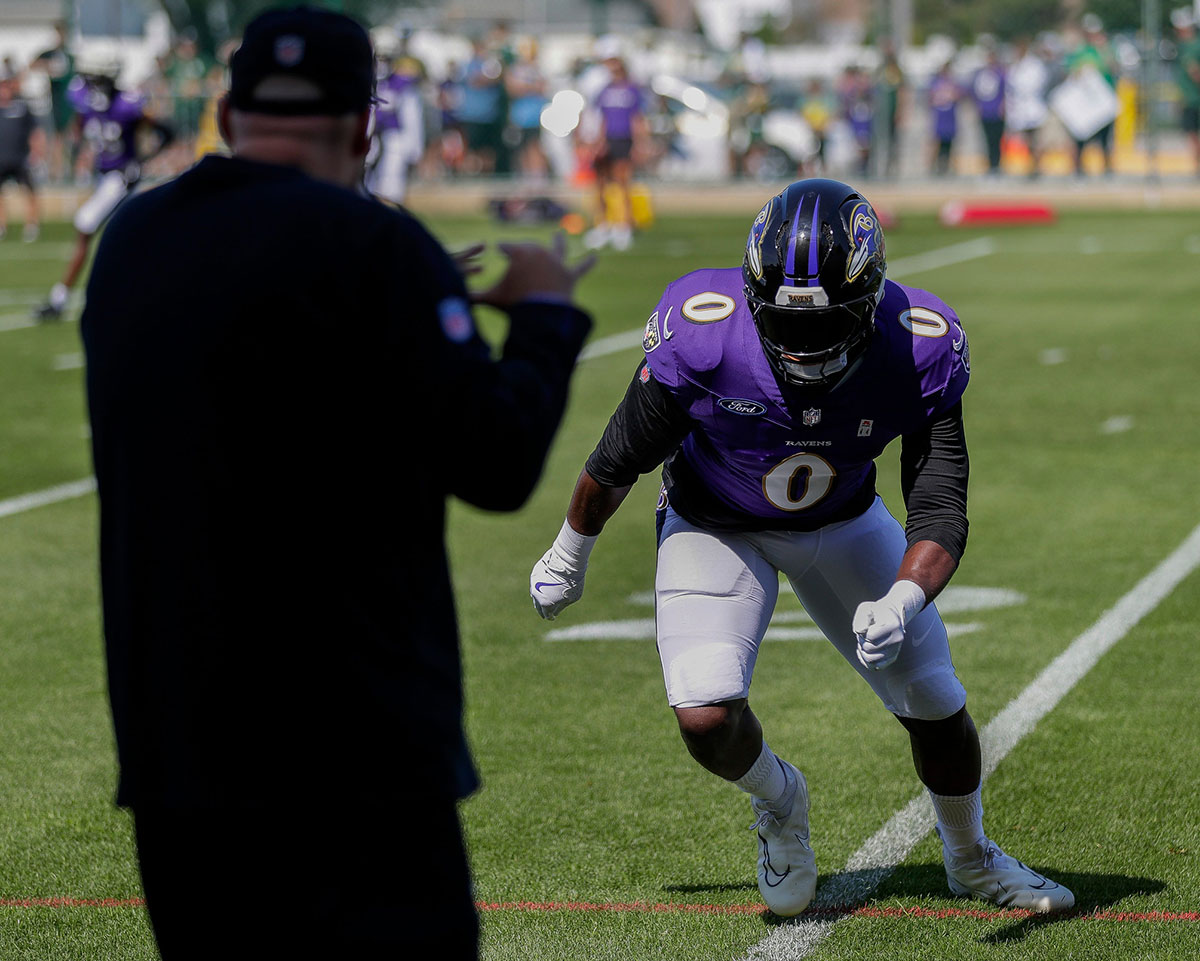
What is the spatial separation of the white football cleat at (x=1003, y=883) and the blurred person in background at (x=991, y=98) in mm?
24810

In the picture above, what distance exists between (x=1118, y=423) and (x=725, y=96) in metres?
22.5

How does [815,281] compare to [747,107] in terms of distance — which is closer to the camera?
[815,281]

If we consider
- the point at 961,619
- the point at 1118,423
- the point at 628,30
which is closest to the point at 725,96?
the point at 628,30

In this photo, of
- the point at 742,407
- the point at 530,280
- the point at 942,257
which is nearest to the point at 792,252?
the point at 742,407

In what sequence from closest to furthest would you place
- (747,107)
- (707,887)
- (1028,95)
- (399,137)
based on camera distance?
(707,887)
(399,137)
(1028,95)
(747,107)

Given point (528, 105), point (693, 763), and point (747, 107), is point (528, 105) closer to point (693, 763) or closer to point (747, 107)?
point (747, 107)

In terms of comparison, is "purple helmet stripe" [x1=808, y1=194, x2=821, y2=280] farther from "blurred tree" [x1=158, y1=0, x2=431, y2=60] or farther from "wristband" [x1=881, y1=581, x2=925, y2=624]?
"blurred tree" [x1=158, y1=0, x2=431, y2=60]

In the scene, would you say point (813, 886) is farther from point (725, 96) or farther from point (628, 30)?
point (628, 30)

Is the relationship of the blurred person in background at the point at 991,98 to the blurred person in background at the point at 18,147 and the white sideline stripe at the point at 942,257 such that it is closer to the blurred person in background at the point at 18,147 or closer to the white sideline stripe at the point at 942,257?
the white sideline stripe at the point at 942,257

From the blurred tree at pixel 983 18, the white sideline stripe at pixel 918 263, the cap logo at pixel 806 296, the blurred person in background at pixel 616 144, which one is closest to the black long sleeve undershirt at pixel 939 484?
the cap logo at pixel 806 296

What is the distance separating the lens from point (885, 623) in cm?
372

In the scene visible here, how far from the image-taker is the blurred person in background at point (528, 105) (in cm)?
2858

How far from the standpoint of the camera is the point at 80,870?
461cm

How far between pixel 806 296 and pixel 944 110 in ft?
84.5
